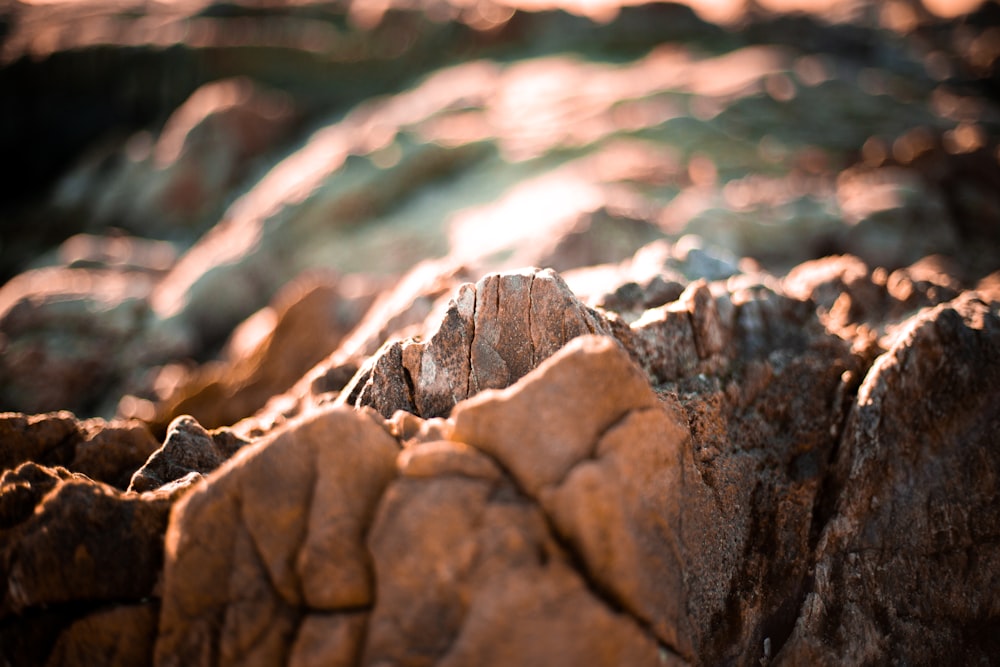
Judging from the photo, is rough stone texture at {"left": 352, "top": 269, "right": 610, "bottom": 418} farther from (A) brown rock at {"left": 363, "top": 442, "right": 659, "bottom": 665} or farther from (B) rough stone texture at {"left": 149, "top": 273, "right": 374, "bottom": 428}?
(B) rough stone texture at {"left": 149, "top": 273, "right": 374, "bottom": 428}

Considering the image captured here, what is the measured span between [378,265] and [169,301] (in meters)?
10.6

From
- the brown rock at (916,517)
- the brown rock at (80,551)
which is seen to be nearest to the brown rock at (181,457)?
the brown rock at (80,551)

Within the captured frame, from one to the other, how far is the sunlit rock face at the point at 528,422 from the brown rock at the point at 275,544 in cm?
3

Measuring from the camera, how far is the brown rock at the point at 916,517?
9.97 meters

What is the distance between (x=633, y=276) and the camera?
49.8ft

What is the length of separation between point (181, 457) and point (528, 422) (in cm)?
638

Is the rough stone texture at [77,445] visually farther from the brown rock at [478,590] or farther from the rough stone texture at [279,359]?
the rough stone texture at [279,359]

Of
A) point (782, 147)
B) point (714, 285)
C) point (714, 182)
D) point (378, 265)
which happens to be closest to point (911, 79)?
point (782, 147)

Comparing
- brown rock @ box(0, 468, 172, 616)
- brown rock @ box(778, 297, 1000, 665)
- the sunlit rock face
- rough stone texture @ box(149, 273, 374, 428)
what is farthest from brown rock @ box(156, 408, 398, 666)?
rough stone texture @ box(149, 273, 374, 428)

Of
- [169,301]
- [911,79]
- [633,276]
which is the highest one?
[633,276]

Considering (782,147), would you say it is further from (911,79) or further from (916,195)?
(911,79)

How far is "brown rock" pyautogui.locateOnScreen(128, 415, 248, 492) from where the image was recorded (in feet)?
34.2

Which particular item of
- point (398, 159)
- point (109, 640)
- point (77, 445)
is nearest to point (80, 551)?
point (109, 640)

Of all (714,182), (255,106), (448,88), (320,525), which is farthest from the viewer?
(448,88)
